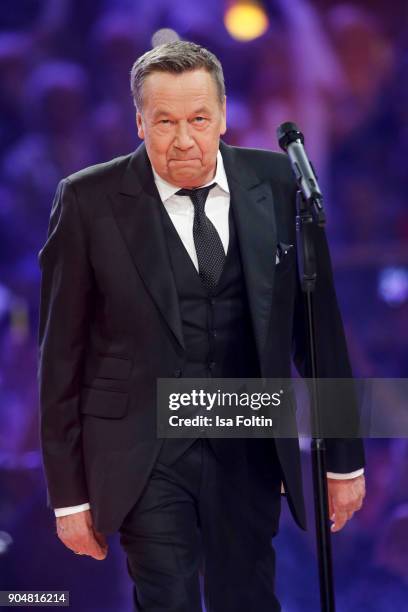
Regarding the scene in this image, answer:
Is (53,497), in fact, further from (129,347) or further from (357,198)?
(357,198)

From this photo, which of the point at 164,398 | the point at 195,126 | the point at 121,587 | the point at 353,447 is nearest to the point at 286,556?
the point at 121,587

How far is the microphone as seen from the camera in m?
1.76

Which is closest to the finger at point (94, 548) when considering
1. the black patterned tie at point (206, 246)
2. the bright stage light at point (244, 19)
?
the black patterned tie at point (206, 246)

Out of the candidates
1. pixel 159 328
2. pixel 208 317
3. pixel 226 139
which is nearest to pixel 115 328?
pixel 159 328

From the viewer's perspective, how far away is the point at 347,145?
324cm

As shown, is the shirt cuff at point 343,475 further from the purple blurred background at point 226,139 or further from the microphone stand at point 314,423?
the purple blurred background at point 226,139

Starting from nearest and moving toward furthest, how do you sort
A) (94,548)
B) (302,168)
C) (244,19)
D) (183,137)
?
(302,168) → (183,137) → (94,548) → (244,19)

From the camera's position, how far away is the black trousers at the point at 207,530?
83.2 inches

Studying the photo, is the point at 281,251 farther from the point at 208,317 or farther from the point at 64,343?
the point at 64,343

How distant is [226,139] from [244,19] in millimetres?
388

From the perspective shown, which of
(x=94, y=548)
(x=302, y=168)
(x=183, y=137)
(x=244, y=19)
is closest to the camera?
(x=302, y=168)

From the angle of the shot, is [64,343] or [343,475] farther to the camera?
[343,475]

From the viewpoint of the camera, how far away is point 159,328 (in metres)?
2.13

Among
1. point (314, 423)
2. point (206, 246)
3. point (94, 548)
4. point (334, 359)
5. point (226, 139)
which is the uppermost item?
point (226, 139)
